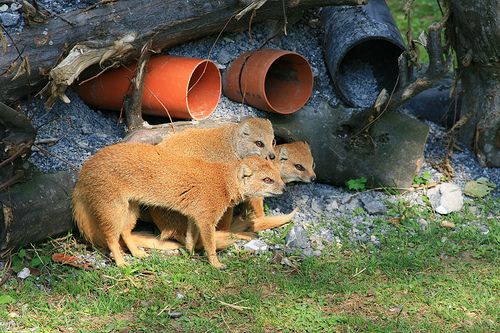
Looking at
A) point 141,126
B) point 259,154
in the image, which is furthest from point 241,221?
point 141,126

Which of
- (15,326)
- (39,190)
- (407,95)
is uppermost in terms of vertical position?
(407,95)

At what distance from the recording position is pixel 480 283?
19.5ft

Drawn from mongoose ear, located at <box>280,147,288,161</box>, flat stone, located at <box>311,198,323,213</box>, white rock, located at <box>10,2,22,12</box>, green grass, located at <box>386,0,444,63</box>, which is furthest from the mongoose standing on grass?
green grass, located at <box>386,0,444,63</box>

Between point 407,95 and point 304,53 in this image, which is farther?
point 304,53

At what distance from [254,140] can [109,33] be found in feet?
4.99

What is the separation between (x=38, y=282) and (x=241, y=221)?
5.77ft

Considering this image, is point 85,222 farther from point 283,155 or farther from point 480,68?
point 480,68

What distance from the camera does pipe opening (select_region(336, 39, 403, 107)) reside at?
7844 millimetres

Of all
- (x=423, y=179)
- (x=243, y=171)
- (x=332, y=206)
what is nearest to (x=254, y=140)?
(x=243, y=171)

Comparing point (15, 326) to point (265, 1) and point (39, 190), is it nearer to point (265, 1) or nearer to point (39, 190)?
point (39, 190)

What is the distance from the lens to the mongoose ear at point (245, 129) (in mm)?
6664

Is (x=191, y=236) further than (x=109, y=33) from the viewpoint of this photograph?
No

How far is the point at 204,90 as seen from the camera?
7.33m

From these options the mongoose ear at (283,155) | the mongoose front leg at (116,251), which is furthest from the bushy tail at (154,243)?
the mongoose ear at (283,155)
